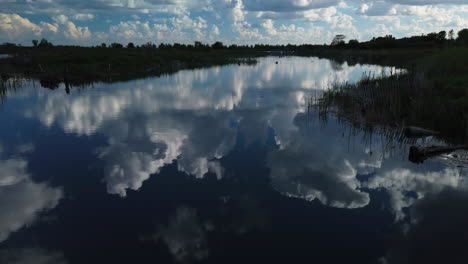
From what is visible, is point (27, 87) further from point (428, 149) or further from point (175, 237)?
point (428, 149)

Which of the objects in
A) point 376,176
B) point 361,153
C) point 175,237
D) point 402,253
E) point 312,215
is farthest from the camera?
point 361,153

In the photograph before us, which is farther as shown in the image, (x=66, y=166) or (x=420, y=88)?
(x=420, y=88)

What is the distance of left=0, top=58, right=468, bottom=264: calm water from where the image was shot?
8477 millimetres

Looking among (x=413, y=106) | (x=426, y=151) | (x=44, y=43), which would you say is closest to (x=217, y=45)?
(x=44, y=43)

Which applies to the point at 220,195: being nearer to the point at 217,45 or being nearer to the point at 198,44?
the point at 198,44

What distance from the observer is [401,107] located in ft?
65.4

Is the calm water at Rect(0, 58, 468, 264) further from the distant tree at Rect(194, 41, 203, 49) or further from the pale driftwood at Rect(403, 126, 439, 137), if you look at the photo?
the distant tree at Rect(194, 41, 203, 49)

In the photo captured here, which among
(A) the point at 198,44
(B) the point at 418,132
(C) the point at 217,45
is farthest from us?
(C) the point at 217,45

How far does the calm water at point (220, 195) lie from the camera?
8.48 meters

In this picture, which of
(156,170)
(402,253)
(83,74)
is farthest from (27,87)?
(402,253)

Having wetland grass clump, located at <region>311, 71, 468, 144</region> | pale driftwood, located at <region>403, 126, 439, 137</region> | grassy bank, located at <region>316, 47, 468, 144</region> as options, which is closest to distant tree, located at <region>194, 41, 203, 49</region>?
grassy bank, located at <region>316, 47, 468, 144</region>

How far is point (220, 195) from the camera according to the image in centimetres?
1152

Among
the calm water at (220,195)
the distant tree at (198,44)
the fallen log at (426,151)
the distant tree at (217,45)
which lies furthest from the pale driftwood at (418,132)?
the distant tree at (217,45)

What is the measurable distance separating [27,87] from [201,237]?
3750 cm
